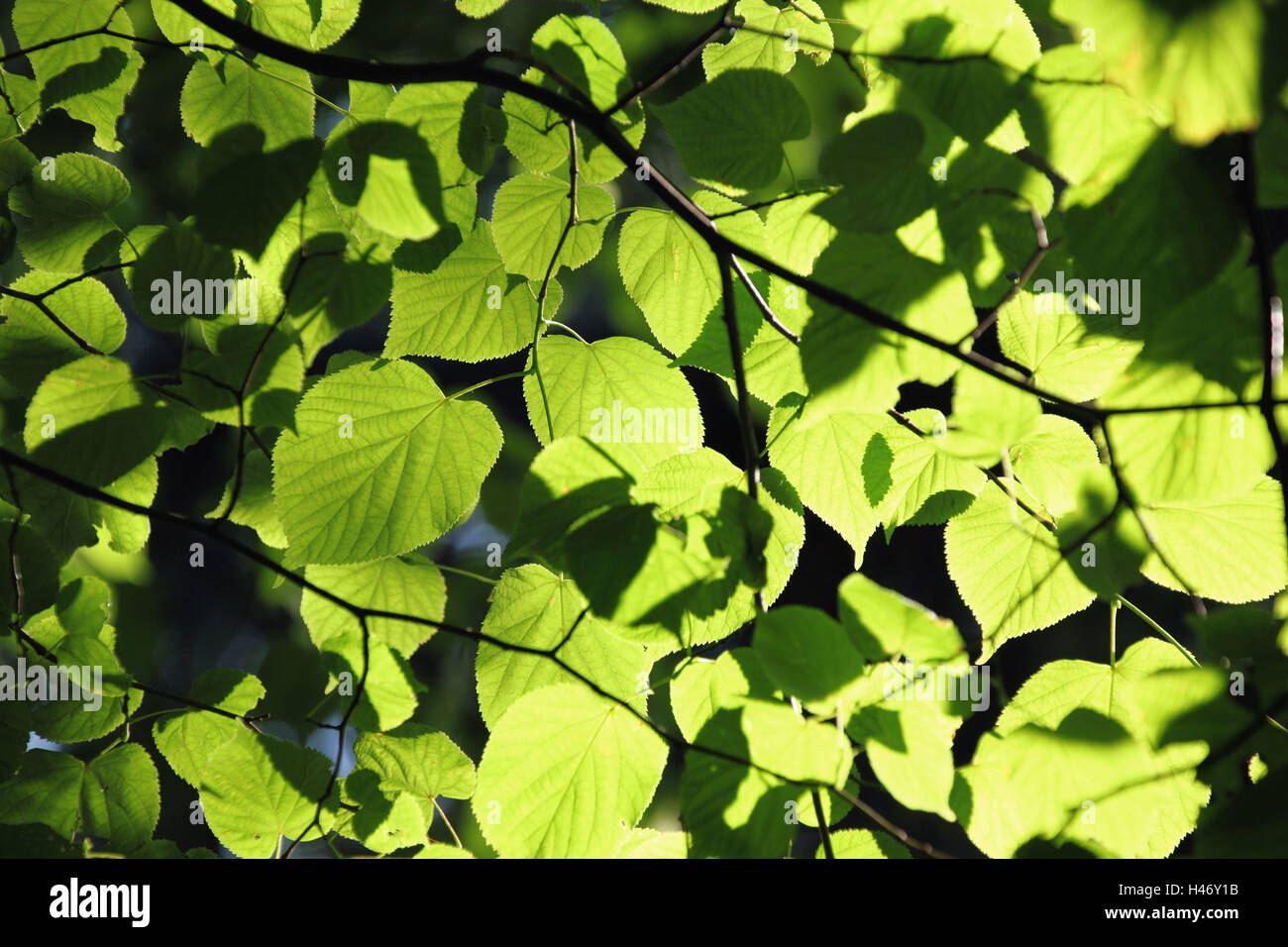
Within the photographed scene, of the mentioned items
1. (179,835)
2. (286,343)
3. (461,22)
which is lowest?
(179,835)

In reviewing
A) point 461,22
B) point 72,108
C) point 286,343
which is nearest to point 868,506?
point 286,343

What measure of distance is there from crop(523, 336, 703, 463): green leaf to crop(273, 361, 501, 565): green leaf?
0.05 metres

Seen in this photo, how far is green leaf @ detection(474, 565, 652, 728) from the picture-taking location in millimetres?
486

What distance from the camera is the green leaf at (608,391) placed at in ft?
1.66

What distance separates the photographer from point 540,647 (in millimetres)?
506

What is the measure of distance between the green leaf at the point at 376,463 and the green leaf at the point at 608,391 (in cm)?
5

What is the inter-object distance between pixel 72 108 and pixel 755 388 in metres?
0.53

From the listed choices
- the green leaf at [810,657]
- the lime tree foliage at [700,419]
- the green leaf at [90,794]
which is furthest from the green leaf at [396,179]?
the green leaf at [90,794]

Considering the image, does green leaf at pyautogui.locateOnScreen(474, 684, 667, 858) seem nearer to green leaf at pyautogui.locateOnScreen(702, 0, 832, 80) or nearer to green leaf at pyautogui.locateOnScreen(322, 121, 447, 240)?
green leaf at pyautogui.locateOnScreen(322, 121, 447, 240)

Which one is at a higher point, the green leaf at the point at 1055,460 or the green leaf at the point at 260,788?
the green leaf at the point at 1055,460

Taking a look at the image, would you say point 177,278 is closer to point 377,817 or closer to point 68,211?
point 68,211

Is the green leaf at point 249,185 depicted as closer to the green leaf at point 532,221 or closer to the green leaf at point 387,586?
the green leaf at point 532,221
